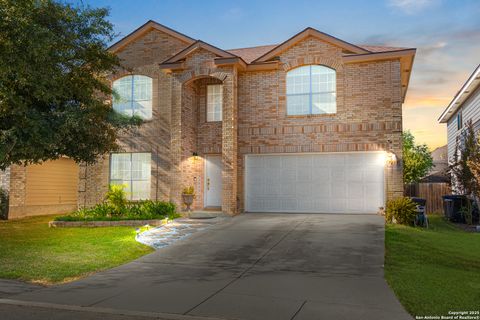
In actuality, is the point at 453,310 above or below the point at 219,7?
below

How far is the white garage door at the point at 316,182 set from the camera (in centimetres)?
1598

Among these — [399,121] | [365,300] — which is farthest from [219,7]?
[365,300]

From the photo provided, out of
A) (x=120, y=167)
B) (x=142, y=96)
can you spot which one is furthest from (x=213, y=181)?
(x=142, y=96)

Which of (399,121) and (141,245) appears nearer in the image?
(141,245)

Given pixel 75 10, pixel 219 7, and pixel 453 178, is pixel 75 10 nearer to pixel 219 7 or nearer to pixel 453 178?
pixel 219 7

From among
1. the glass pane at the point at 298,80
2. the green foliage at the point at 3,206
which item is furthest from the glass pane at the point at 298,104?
the green foliage at the point at 3,206

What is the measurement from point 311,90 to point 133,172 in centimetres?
837

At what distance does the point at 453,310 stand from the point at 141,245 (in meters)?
7.68

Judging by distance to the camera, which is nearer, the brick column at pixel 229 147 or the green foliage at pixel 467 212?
the green foliage at pixel 467 212

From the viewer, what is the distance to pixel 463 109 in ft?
74.7

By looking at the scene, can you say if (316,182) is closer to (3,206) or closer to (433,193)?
(433,193)

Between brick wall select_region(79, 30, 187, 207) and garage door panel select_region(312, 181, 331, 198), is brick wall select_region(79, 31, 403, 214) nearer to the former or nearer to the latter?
brick wall select_region(79, 30, 187, 207)

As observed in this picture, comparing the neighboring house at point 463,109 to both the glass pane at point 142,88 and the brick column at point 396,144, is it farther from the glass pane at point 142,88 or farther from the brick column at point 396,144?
the glass pane at point 142,88

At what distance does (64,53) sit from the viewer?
10555 millimetres
